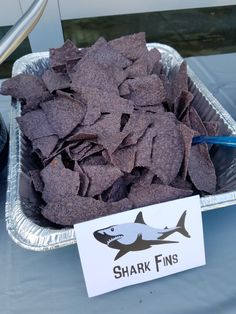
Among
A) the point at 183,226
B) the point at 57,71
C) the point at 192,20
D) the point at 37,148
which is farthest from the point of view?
the point at 192,20

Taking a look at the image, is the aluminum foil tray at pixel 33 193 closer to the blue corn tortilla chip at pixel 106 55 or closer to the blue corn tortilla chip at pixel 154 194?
the blue corn tortilla chip at pixel 154 194

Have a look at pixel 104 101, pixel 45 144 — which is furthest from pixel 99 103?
pixel 45 144

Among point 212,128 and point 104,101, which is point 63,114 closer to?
point 104,101

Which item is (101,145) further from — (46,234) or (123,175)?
(46,234)

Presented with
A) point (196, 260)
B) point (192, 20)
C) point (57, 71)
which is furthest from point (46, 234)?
point (192, 20)

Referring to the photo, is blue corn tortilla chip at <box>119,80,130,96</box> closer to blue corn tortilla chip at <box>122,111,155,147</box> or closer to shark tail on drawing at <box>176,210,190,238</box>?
blue corn tortilla chip at <box>122,111,155,147</box>
